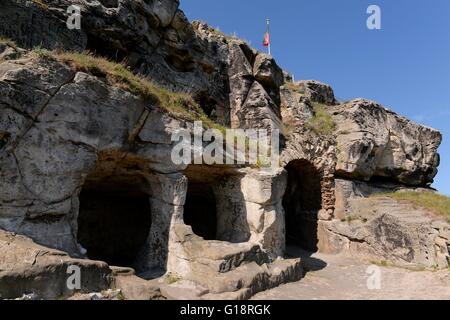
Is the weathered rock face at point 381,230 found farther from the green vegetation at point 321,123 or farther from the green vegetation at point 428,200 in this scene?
the green vegetation at point 321,123

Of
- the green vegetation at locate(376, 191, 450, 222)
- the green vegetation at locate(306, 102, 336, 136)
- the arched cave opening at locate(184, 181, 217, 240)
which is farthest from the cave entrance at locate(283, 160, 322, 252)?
the arched cave opening at locate(184, 181, 217, 240)

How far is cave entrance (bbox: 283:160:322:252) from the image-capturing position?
15992 mm

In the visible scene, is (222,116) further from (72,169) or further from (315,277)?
(72,169)

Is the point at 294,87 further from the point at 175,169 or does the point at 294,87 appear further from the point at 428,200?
the point at 175,169

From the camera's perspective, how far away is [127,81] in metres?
8.72

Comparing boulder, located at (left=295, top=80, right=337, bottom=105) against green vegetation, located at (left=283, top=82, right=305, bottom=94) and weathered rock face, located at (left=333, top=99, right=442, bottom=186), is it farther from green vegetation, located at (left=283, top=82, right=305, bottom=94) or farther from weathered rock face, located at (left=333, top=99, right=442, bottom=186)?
weathered rock face, located at (left=333, top=99, right=442, bottom=186)

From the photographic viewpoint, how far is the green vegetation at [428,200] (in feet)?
44.6

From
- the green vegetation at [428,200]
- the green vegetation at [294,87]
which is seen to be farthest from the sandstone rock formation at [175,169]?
the green vegetation at [428,200]

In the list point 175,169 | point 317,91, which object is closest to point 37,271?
point 175,169

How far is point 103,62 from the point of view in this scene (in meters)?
8.61

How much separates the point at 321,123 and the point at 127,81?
11.0 metres

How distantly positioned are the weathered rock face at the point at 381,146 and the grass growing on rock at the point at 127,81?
8.09 m

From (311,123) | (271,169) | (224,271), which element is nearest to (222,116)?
(311,123)

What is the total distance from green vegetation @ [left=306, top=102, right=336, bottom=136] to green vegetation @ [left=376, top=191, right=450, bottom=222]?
384 centimetres
